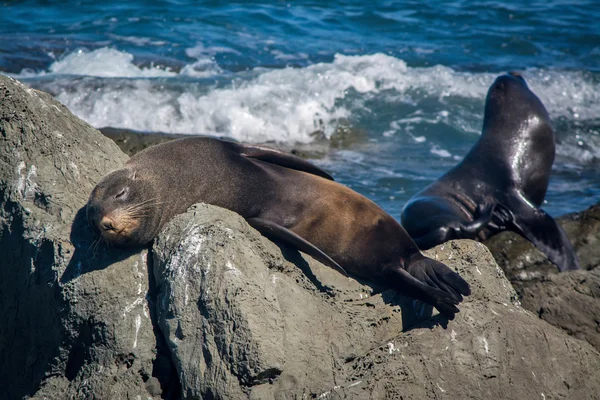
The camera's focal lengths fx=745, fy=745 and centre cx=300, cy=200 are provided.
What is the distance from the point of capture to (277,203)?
548cm

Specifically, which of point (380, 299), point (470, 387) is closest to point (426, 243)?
→ point (380, 299)

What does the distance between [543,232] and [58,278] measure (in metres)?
5.20

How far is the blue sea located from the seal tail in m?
4.23

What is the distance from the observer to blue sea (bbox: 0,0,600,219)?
1268 cm

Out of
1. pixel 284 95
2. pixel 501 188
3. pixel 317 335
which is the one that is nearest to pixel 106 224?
pixel 317 335

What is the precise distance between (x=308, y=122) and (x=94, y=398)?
9.52 metres

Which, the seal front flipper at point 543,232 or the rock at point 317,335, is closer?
the rock at point 317,335

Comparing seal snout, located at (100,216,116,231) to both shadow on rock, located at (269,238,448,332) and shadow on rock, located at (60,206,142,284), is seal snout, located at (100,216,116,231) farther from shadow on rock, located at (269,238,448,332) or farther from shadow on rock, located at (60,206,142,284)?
shadow on rock, located at (269,238,448,332)

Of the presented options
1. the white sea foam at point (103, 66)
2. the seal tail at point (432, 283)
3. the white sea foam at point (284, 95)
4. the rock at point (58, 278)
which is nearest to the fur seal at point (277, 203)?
the seal tail at point (432, 283)

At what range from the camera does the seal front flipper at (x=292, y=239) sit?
16.0ft

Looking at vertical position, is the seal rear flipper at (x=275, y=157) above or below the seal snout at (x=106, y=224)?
above

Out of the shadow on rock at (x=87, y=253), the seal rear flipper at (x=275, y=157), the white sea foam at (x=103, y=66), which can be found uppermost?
the seal rear flipper at (x=275, y=157)

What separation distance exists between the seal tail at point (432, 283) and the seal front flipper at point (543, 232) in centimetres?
271

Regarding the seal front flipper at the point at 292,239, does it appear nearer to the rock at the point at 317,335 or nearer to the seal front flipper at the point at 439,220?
the rock at the point at 317,335
